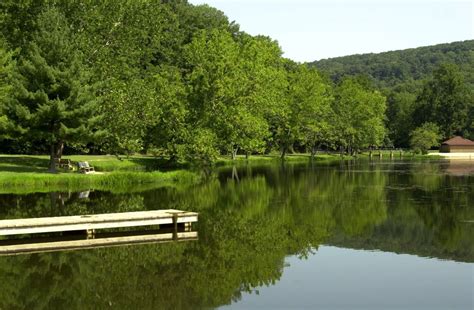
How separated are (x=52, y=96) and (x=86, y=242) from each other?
28.7 metres

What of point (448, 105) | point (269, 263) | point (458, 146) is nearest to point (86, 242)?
point (269, 263)

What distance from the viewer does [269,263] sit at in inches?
721

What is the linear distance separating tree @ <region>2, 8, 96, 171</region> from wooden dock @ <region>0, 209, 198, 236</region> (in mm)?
24226

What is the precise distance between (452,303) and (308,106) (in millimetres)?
85820

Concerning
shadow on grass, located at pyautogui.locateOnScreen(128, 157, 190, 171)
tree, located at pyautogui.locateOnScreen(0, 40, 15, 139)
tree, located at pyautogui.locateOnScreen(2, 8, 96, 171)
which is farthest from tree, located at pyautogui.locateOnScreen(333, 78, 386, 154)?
tree, located at pyautogui.locateOnScreen(0, 40, 15, 139)

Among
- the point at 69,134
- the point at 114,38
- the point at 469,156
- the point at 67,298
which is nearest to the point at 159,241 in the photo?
the point at 67,298

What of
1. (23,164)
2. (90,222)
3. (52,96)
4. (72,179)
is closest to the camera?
(90,222)

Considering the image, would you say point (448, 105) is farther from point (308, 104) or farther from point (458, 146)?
point (308, 104)

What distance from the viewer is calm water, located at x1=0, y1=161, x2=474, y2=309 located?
14.4 m

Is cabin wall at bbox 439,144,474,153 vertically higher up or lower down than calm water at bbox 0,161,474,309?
lower down

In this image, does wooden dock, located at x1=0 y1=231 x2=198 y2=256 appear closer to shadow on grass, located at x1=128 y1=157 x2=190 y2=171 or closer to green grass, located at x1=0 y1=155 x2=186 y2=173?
green grass, located at x1=0 y1=155 x2=186 y2=173

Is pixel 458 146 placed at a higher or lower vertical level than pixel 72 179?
lower

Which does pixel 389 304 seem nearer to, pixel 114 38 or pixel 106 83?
pixel 106 83

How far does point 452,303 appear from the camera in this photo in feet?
45.9
